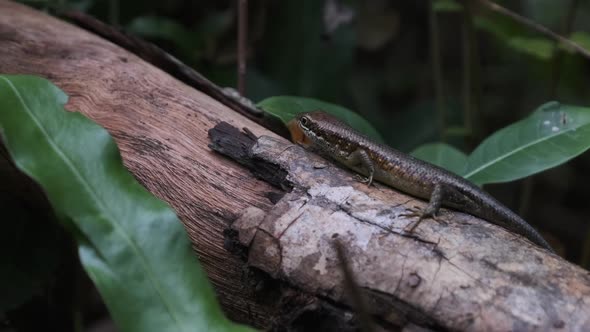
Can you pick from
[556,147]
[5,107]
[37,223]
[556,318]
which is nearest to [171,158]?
[5,107]

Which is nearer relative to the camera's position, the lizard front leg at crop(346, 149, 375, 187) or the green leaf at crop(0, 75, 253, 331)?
the green leaf at crop(0, 75, 253, 331)

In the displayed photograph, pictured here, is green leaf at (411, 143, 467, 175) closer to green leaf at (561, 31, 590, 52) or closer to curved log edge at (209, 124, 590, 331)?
curved log edge at (209, 124, 590, 331)

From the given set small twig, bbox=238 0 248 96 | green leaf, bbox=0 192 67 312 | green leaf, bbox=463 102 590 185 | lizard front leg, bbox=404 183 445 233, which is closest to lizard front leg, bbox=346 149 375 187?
lizard front leg, bbox=404 183 445 233

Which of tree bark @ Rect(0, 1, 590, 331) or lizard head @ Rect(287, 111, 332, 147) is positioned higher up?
lizard head @ Rect(287, 111, 332, 147)

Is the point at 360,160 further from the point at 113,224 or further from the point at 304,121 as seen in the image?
the point at 113,224

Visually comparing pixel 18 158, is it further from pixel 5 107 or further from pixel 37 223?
pixel 37 223

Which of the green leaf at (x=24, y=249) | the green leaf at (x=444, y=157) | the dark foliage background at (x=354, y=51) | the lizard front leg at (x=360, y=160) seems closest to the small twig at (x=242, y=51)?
the dark foliage background at (x=354, y=51)
